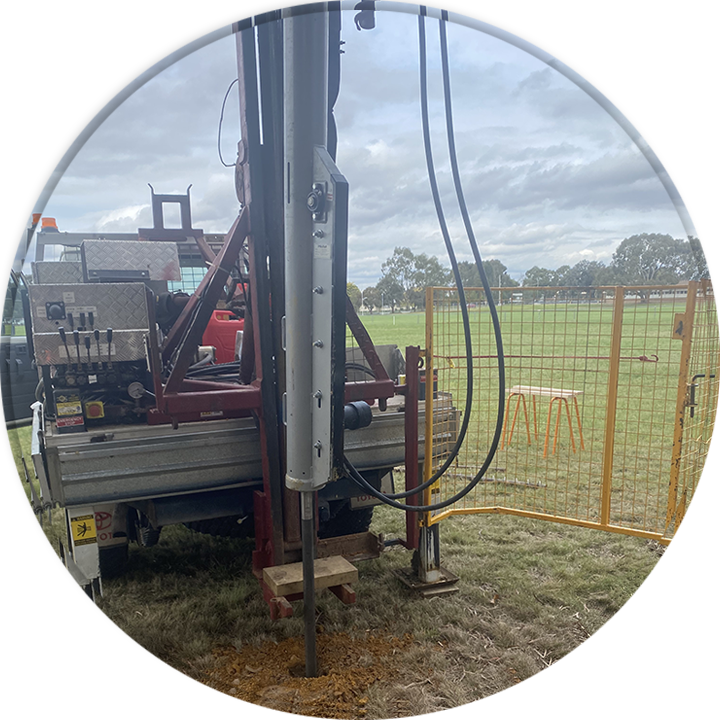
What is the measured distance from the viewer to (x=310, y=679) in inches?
104

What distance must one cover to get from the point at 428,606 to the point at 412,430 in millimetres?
1002

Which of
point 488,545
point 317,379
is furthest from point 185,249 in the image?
point 488,545

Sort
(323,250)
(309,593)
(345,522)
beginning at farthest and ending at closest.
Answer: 1. (345,522)
2. (309,593)
3. (323,250)

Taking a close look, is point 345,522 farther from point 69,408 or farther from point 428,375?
point 69,408

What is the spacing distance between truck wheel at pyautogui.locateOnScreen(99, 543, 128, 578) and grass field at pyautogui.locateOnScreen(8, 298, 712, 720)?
0.33 ft

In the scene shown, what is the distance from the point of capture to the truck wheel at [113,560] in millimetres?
3287

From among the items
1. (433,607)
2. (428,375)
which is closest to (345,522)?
(433,607)

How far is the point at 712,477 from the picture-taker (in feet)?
8.52

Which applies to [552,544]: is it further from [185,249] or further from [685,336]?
[185,249]

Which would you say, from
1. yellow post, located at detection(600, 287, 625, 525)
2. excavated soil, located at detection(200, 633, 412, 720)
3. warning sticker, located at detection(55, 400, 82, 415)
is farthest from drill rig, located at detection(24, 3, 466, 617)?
yellow post, located at detection(600, 287, 625, 525)

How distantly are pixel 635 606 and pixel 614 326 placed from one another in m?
1.81

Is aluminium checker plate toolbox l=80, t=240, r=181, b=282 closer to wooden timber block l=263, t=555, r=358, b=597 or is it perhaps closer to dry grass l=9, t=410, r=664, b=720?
dry grass l=9, t=410, r=664, b=720

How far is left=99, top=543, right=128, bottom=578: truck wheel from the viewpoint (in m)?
3.29

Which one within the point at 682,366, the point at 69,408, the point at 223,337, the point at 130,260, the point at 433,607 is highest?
the point at 130,260
